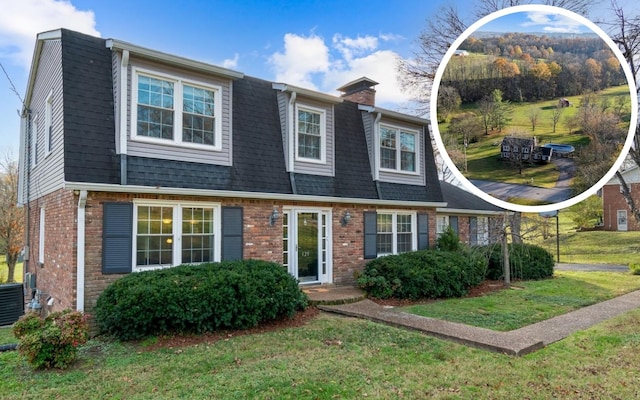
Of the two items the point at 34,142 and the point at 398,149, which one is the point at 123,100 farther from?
the point at 398,149

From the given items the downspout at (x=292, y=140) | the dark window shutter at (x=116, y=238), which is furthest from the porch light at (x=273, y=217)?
the dark window shutter at (x=116, y=238)

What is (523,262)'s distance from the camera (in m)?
13.5

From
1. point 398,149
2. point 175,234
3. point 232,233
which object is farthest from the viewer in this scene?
point 398,149

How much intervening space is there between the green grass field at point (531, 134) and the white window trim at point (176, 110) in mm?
7294

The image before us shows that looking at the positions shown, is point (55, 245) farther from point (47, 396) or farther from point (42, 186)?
point (47, 396)

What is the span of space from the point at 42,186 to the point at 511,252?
1291 centimetres

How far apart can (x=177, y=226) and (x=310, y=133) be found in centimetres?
417

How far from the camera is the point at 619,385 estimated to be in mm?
4520

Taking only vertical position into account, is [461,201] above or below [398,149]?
below

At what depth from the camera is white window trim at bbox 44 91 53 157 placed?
8766 millimetres

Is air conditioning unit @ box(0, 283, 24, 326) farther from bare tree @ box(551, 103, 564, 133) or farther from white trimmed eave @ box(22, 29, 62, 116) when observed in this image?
bare tree @ box(551, 103, 564, 133)

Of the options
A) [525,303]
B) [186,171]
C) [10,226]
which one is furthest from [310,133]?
[10,226]

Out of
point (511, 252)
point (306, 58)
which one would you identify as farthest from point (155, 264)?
point (511, 252)

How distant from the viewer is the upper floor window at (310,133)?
34.4 ft
